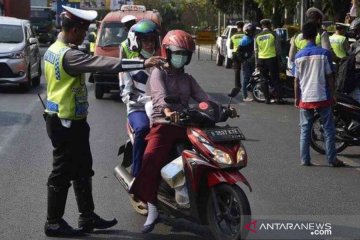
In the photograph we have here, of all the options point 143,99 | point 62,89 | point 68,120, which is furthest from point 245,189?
point 62,89

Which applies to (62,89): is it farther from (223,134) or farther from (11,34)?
(11,34)

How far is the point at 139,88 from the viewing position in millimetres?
6918

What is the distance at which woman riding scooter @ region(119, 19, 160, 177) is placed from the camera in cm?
638

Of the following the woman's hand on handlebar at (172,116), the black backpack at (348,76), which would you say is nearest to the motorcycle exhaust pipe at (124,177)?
the woman's hand on handlebar at (172,116)

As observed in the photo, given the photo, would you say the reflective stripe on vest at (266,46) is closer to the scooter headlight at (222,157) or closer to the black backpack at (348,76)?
the black backpack at (348,76)

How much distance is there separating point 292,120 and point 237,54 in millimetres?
3741

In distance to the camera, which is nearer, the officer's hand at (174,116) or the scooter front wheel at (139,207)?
the officer's hand at (174,116)

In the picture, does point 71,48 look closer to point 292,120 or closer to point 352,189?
point 352,189

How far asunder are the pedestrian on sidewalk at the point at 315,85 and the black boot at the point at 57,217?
3.99 m

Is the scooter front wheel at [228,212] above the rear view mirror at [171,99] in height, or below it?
below

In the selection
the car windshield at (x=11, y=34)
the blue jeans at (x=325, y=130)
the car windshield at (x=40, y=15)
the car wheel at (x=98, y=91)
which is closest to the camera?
the blue jeans at (x=325, y=130)

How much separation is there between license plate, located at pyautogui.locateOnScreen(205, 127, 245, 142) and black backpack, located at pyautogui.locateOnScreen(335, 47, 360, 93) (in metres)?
5.12

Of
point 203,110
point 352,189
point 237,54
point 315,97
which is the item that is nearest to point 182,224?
point 203,110

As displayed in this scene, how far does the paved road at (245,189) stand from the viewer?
20.9ft
